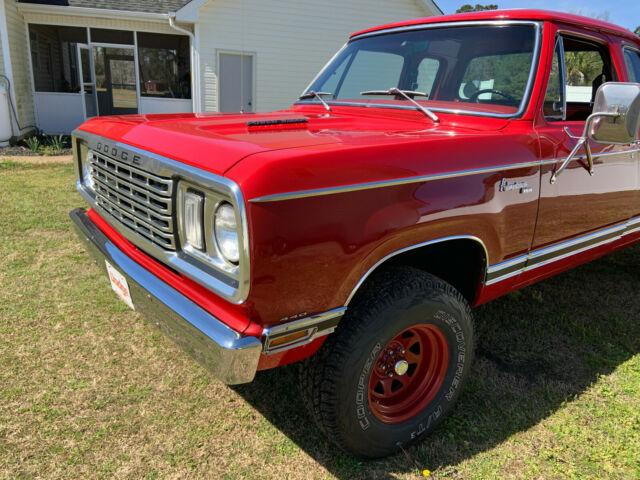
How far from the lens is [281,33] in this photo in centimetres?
1318

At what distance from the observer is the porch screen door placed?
13.0 metres

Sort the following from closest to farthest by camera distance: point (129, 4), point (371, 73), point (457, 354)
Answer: point (457, 354) → point (371, 73) → point (129, 4)

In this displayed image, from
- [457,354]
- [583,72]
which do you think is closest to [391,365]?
[457,354]

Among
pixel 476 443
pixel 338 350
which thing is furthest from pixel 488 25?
pixel 476 443

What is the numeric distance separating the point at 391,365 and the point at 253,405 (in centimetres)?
84

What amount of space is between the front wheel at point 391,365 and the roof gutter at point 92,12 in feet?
40.7

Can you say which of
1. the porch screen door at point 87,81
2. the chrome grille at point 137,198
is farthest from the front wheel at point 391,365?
the porch screen door at point 87,81

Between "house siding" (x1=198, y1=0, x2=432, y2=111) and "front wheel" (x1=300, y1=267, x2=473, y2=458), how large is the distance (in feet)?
39.4

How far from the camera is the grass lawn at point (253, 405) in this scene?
7.23ft

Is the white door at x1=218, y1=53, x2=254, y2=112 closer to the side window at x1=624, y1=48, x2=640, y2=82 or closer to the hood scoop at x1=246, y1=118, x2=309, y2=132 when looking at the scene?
the side window at x1=624, y1=48, x2=640, y2=82

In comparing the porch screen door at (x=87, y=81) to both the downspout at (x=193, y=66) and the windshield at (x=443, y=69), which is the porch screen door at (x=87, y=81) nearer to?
the downspout at (x=193, y=66)

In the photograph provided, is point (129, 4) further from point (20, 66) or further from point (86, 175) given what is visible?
point (86, 175)

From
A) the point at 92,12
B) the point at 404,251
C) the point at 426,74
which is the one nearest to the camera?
the point at 404,251

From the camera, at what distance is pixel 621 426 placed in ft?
8.21
